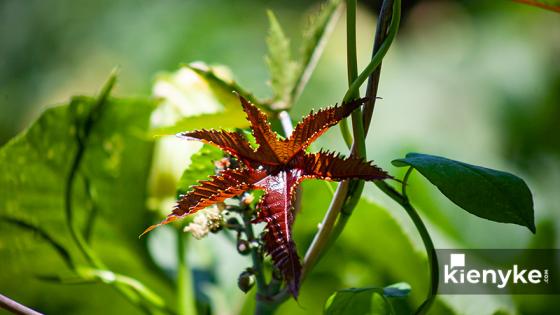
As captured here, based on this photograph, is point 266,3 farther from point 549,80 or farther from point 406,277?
point 406,277

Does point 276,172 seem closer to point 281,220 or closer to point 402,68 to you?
point 281,220

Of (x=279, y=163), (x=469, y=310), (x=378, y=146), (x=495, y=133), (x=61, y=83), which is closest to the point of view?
(x=279, y=163)

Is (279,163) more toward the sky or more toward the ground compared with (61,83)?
more toward the ground

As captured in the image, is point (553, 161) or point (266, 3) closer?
point (553, 161)

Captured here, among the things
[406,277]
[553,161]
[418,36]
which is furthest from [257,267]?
[418,36]

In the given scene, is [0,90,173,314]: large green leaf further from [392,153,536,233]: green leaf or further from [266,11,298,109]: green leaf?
[392,153,536,233]: green leaf

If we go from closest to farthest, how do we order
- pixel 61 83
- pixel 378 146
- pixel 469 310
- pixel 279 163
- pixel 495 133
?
pixel 279 163
pixel 469 310
pixel 378 146
pixel 495 133
pixel 61 83

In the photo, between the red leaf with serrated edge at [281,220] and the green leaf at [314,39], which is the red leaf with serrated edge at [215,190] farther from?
the green leaf at [314,39]

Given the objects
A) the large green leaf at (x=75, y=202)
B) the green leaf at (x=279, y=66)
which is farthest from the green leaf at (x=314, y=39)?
the large green leaf at (x=75, y=202)
